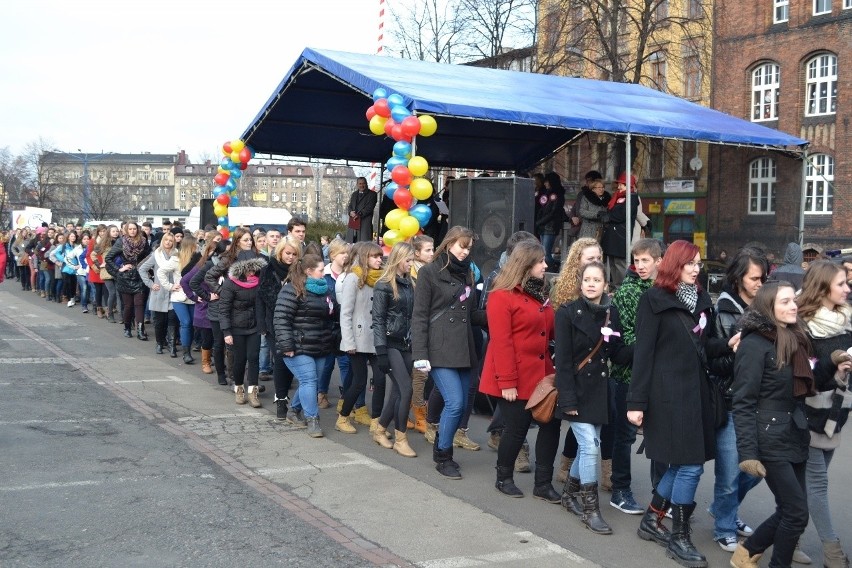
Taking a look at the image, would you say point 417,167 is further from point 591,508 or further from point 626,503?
point 591,508

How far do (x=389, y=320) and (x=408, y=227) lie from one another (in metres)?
3.07

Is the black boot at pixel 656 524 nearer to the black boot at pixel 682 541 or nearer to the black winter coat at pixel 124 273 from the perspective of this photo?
the black boot at pixel 682 541

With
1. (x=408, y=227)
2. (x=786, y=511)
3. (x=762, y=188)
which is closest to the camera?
(x=786, y=511)

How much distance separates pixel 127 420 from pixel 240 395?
1373 mm

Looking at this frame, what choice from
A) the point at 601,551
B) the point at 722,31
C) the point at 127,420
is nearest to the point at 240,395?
the point at 127,420

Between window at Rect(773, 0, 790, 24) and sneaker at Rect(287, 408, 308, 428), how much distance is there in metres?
29.0

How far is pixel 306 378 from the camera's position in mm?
8352

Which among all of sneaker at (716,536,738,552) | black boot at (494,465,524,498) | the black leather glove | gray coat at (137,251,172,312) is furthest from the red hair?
gray coat at (137,251,172,312)

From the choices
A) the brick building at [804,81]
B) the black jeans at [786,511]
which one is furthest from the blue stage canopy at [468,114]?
the brick building at [804,81]

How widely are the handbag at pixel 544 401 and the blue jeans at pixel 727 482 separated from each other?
109 cm

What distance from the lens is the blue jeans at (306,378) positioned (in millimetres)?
8312

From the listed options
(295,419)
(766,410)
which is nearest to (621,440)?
(766,410)

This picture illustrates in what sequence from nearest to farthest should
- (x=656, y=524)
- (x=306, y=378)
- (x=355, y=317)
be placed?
(x=656, y=524) → (x=355, y=317) → (x=306, y=378)

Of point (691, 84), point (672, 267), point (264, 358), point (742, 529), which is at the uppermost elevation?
point (691, 84)
